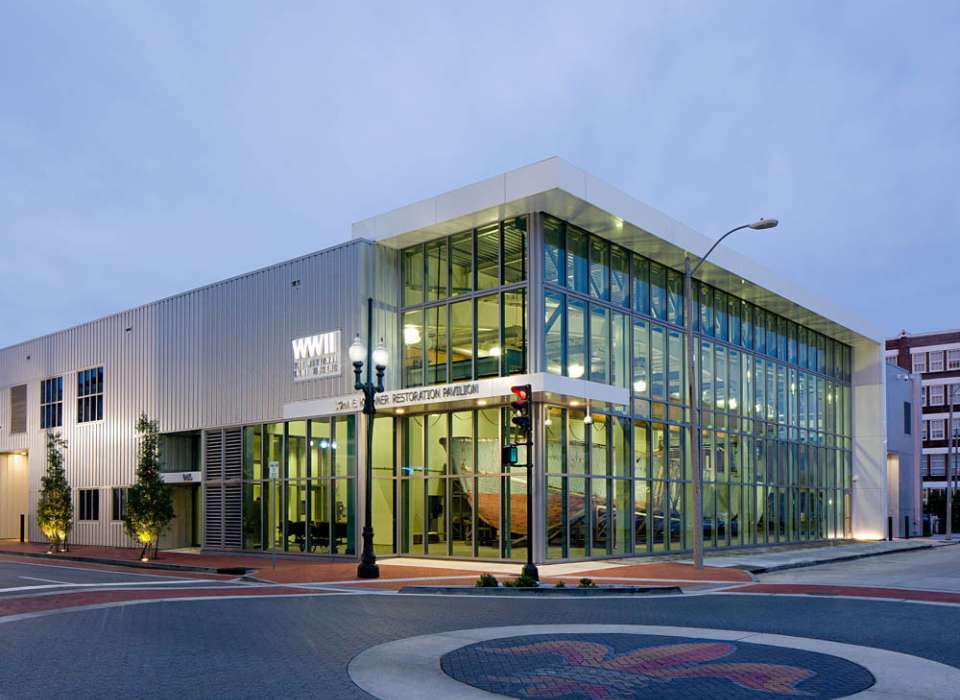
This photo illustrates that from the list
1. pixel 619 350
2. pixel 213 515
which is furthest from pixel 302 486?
pixel 619 350

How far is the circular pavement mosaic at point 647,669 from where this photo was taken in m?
9.17

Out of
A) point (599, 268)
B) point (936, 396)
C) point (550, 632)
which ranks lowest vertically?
point (550, 632)

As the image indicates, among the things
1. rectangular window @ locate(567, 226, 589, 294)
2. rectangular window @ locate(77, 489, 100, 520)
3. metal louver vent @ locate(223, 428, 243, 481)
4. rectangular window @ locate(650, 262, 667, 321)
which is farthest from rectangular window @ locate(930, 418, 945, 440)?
rectangular window @ locate(77, 489, 100, 520)

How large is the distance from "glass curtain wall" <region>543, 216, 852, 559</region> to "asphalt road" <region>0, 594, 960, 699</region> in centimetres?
917

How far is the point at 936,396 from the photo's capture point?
88.4 m

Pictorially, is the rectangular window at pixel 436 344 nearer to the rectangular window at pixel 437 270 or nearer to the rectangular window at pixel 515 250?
the rectangular window at pixel 437 270

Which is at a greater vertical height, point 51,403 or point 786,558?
point 51,403

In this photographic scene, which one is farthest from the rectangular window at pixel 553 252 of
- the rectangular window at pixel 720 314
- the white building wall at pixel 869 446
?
the white building wall at pixel 869 446

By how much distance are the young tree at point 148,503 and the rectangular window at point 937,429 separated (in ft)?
257

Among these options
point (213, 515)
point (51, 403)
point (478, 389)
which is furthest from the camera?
point (51, 403)

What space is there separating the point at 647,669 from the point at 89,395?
3727cm

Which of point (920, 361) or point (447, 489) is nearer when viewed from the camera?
point (447, 489)

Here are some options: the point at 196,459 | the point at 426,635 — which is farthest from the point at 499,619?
the point at 196,459

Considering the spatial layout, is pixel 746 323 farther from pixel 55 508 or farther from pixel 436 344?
pixel 55 508
